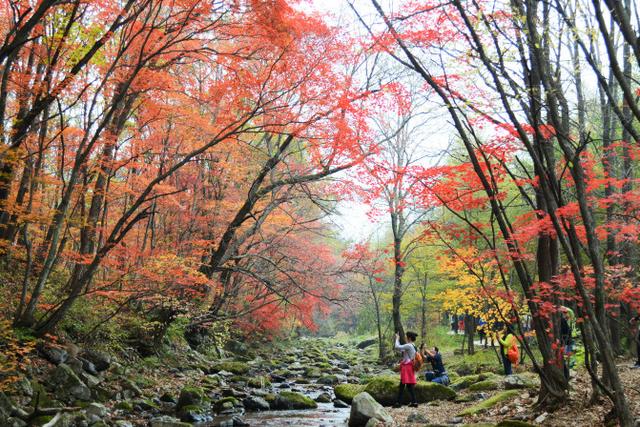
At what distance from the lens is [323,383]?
1656cm

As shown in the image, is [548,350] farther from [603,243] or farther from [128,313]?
[603,243]

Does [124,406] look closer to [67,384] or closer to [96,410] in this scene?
[96,410]

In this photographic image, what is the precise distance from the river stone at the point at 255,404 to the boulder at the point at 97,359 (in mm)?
3443

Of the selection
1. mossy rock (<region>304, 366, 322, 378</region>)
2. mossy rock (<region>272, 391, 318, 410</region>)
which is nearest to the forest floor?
mossy rock (<region>272, 391, 318, 410</region>)

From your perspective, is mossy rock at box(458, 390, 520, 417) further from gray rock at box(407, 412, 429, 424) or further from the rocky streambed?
gray rock at box(407, 412, 429, 424)

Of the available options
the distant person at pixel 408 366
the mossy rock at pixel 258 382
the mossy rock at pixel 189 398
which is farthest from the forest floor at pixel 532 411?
the mossy rock at pixel 258 382

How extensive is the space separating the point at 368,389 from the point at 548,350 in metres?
6.03

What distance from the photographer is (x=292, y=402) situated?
1212 centimetres

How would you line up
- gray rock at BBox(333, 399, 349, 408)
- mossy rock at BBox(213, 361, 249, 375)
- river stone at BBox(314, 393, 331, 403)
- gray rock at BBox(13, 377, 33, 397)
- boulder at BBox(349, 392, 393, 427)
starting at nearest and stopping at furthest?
gray rock at BBox(13, 377, 33, 397) < boulder at BBox(349, 392, 393, 427) < gray rock at BBox(333, 399, 349, 408) < river stone at BBox(314, 393, 331, 403) < mossy rock at BBox(213, 361, 249, 375)

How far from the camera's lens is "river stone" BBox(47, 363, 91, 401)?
8.34m

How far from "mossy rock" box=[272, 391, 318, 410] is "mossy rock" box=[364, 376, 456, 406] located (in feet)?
6.12

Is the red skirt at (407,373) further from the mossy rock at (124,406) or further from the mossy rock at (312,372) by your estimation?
the mossy rock at (312,372)

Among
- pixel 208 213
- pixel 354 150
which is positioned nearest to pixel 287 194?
pixel 354 150

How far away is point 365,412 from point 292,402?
354 centimetres
